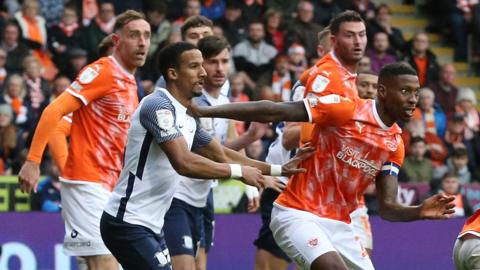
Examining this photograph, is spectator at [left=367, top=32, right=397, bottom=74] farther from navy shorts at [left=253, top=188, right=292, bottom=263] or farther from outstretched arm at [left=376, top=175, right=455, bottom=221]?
outstretched arm at [left=376, top=175, right=455, bottom=221]

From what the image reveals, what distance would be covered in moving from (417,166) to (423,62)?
3.34m

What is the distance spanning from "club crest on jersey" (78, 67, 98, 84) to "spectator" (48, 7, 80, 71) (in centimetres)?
705

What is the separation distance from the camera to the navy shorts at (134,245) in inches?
320

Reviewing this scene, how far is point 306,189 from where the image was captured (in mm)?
8664

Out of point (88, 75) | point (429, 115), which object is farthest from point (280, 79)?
point (88, 75)

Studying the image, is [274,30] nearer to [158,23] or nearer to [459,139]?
[158,23]

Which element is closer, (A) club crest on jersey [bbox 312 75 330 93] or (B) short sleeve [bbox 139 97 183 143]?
(B) short sleeve [bbox 139 97 183 143]

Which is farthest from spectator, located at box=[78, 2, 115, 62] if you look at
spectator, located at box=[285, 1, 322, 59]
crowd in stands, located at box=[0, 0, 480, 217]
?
spectator, located at box=[285, 1, 322, 59]

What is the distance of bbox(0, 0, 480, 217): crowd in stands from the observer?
51.5 ft

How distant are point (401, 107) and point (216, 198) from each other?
567 centimetres

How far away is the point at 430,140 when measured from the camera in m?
17.7

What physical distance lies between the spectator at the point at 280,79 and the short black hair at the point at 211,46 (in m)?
7.13

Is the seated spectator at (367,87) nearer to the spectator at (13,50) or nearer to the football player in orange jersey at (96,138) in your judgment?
the football player in orange jersey at (96,138)

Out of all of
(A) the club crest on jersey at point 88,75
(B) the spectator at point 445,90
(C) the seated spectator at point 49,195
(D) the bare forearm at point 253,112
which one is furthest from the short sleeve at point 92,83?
(B) the spectator at point 445,90
